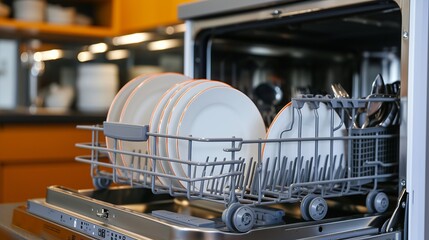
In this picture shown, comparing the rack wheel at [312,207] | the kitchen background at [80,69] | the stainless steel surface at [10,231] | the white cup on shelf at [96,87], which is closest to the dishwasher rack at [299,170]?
the rack wheel at [312,207]

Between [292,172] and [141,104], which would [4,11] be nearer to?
[141,104]

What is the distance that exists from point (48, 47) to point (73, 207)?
252 centimetres

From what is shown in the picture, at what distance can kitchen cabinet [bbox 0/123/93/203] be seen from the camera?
2189 mm

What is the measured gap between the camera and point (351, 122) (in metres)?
0.80

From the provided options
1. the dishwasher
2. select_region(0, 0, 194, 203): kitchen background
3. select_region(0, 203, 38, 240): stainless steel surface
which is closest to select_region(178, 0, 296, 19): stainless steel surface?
the dishwasher

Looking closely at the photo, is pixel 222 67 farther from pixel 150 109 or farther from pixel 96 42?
pixel 96 42

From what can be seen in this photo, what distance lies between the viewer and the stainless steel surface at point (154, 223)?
661 millimetres

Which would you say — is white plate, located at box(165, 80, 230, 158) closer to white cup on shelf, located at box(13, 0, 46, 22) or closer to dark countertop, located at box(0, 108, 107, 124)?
dark countertop, located at box(0, 108, 107, 124)

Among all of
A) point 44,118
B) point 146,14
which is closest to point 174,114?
point 44,118

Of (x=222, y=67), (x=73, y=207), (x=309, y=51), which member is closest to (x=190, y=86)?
(x=73, y=207)

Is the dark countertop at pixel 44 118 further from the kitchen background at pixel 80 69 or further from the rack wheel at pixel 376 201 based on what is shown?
the rack wheel at pixel 376 201

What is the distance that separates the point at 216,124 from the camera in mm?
865

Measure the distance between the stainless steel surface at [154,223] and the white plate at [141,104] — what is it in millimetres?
103

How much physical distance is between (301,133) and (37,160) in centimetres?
167
